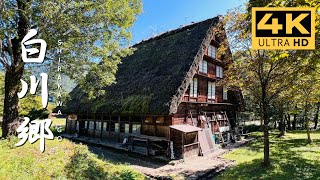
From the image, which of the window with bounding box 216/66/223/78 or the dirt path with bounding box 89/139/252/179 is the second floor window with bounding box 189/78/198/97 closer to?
the window with bounding box 216/66/223/78

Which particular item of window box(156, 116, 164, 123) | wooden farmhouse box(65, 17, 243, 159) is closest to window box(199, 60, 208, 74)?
wooden farmhouse box(65, 17, 243, 159)

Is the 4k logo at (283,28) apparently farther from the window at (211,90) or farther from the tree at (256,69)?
the window at (211,90)

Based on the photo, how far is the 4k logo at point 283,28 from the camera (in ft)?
20.0

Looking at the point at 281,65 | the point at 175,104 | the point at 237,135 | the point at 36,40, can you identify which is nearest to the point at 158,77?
the point at 175,104

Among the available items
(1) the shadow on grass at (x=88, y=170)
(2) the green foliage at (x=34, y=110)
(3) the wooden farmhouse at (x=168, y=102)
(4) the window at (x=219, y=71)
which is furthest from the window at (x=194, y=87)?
(2) the green foliage at (x=34, y=110)

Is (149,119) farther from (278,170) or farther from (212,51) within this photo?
(212,51)

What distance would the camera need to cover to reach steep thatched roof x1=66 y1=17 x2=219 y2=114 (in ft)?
49.1

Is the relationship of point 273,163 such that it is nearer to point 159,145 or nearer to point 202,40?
point 159,145

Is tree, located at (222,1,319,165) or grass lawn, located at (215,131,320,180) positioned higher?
tree, located at (222,1,319,165)

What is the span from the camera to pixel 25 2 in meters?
9.30

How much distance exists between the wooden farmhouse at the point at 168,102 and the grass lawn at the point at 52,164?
17.2 ft

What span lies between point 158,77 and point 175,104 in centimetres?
339

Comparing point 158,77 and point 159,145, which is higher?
point 158,77

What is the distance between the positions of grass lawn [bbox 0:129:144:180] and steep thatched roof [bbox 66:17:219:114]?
551 centimetres
